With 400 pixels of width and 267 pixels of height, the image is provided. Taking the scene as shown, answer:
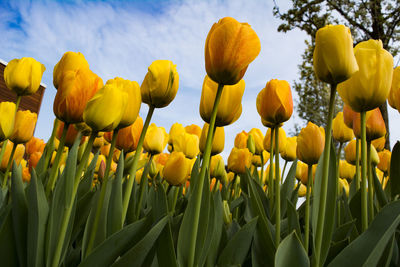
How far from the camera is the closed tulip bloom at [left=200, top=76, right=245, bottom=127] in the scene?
75 cm

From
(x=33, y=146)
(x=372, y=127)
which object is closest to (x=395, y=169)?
(x=372, y=127)

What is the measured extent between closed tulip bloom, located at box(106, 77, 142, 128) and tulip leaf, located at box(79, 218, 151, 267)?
0.21 metres

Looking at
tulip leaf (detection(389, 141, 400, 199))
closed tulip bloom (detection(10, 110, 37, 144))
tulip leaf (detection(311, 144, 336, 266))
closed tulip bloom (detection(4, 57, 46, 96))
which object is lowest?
tulip leaf (detection(311, 144, 336, 266))

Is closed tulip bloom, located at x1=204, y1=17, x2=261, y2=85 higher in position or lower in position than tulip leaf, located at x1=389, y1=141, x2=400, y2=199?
higher

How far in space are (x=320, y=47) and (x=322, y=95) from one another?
43.1 feet

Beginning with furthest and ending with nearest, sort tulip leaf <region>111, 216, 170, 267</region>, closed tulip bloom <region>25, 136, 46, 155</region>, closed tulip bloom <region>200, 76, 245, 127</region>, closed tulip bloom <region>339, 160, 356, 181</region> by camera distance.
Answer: closed tulip bloom <region>339, 160, 356, 181</region> → closed tulip bloom <region>25, 136, 46, 155</region> → closed tulip bloom <region>200, 76, 245, 127</region> → tulip leaf <region>111, 216, 170, 267</region>

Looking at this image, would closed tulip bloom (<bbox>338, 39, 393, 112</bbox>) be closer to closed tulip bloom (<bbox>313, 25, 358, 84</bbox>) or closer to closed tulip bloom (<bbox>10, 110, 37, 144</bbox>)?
closed tulip bloom (<bbox>313, 25, 358, 84</bbox>)

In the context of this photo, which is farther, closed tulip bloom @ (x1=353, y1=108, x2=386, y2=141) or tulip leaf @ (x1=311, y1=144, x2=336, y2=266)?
closed tulip bloom @ (x1=353, y1=108, x2=386, y2=141)

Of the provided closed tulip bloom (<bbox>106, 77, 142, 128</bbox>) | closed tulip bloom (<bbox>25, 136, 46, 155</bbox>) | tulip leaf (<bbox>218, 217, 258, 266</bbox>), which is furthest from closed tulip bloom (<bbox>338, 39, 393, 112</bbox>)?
closed tulip bloom (<bbox>25, 136, 46, 155</bbox>)

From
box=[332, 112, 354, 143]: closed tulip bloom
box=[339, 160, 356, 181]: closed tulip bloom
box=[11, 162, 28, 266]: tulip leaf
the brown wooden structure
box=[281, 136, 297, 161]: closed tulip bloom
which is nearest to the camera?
box=[11, 162, 28, 266]: tulip leaf

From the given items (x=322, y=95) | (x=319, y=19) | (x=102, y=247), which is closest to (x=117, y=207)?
(x=102, y=247)

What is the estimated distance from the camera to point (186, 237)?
0.53 metres

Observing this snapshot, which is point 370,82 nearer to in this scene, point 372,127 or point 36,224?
point 372,127

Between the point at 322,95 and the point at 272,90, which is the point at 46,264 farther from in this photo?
the point at 322,95
